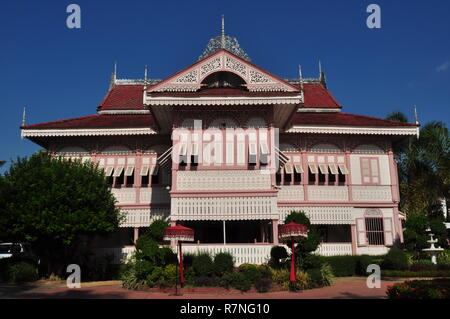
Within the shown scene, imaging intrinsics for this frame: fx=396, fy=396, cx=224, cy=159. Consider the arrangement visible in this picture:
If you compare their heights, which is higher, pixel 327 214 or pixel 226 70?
pixel 226 70

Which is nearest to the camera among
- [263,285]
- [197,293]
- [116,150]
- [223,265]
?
[197,293]

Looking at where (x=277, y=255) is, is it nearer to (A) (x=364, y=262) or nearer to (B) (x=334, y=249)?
(A) (x=364, y=262)

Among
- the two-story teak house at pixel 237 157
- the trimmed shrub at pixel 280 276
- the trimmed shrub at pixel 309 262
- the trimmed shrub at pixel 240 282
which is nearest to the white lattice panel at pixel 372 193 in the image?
the two-story teak house at pixel 237 157

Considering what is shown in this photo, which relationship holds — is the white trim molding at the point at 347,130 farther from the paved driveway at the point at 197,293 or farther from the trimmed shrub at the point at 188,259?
the trimmed shrub at the point at 188,259

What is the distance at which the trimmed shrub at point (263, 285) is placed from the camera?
47.6 feet

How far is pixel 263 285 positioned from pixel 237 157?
7.36 m

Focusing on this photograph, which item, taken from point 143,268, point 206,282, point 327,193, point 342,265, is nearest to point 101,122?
point 143,268

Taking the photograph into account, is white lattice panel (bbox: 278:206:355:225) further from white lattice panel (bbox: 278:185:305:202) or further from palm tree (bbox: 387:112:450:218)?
palm tree (bbox: 387:112:450:218)

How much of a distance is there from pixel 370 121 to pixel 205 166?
463 inches

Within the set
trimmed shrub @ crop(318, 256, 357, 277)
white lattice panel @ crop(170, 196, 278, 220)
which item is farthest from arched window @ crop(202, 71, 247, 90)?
trimmed shrub @ crop(318, 256, 357, 277)

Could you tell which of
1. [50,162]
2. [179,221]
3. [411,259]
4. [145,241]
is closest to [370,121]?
[411,259]

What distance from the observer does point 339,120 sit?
83.5ft

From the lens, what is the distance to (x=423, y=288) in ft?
31.2
